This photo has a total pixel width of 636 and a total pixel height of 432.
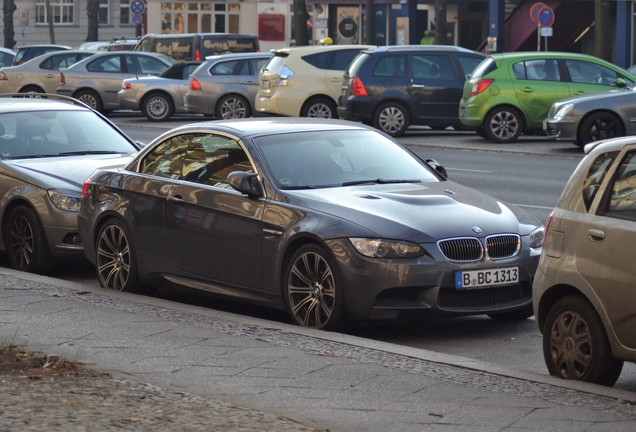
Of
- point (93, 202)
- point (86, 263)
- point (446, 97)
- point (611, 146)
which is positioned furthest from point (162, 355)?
point (446, 97)

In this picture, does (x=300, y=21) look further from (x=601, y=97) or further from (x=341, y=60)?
(x=601, y=97)

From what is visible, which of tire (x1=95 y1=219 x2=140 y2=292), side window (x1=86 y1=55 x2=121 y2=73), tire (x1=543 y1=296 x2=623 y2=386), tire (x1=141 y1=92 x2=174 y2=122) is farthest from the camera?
side window (x1=86 y1=55 x2=121 y2=73)

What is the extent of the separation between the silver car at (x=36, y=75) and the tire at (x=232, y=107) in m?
6.08

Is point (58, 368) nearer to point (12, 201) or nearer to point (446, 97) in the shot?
point (12, 201)

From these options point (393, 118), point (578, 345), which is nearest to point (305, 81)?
point (393, 118)

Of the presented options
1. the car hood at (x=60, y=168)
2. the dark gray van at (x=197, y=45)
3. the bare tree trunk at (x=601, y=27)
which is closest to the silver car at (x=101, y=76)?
the dark gray van at (x=197, y=45)

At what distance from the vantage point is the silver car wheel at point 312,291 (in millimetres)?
9398

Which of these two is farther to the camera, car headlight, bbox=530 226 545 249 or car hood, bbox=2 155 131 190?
car hood, bbox=2 155 131 190

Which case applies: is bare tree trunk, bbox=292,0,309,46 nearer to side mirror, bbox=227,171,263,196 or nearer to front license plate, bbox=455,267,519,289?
side mirror, bbox=227,171,263,196

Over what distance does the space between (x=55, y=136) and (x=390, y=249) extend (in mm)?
5874

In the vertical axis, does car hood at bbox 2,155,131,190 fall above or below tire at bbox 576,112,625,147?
above

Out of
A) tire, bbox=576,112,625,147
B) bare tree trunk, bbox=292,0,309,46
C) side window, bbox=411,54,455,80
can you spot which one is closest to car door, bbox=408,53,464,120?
side window, bbox=411,54,455,80

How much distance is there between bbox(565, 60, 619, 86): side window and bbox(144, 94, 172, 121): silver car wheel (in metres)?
11.8

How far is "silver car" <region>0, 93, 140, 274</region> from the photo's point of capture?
12.6m
